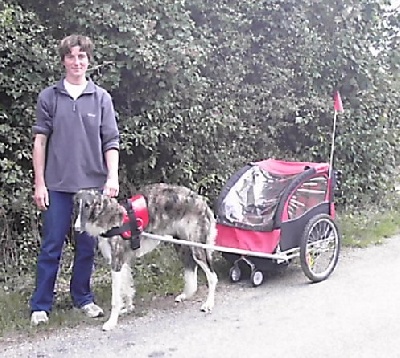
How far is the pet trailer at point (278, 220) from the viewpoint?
20.7ft

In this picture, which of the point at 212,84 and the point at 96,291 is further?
the point at 212,84

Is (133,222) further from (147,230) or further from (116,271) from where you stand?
(116,271)

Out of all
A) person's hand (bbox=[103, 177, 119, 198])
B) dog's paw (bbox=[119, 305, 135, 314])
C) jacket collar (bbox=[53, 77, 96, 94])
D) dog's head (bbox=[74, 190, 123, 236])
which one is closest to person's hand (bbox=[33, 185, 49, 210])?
dog's head (bbox=[74, 190, 123, 236])

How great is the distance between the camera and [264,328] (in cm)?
534

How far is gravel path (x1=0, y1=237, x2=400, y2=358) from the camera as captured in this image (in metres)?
4.89

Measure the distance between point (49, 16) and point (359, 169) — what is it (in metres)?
5.02

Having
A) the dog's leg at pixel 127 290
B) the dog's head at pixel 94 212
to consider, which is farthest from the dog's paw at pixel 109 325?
the dog's head at pixel 94 212

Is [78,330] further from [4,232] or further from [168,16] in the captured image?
[168,16]

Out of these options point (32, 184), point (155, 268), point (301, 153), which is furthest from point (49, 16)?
point (301, 153)

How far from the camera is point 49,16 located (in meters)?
6.99

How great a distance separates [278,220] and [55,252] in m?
2.10

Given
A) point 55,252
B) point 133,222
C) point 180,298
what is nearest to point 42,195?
point 55,252

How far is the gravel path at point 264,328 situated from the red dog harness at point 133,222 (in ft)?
2.30

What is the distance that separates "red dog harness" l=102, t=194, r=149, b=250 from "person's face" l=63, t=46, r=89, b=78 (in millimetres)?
1122
